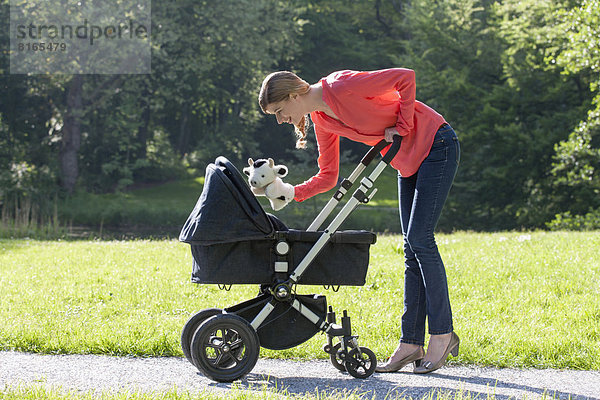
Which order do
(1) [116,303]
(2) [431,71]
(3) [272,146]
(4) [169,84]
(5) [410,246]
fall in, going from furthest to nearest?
1. (3) [272,146]
2. (4) [169,84]
3. (2) [431,71]
4. (1) [116,303]
5. (5) [410,246]

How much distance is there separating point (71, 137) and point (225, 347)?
79.1ft

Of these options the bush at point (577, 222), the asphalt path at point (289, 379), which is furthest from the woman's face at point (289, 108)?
the bush at point (577, 222)

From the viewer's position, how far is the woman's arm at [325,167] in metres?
4.33

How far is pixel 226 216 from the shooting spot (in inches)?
153

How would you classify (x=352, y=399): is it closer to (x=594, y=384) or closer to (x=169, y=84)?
(x=594, y=384)

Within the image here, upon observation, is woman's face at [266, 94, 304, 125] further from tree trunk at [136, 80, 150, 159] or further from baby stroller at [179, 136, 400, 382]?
tree trunk at [136, 80, 150, 159]

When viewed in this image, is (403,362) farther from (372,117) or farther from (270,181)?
(372,117)

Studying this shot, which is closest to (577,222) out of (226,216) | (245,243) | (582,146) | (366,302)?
(582,146)

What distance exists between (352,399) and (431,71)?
832 inches

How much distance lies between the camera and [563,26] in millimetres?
18312

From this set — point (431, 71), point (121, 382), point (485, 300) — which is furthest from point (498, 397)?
point (431, 71)

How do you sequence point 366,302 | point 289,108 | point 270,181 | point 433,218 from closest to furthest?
point 289,108 < point 270,181 < point 433,218 < point 366,302

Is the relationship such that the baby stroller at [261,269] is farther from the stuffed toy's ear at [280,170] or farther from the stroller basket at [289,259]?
the stuffed toy's ear at [280,170]

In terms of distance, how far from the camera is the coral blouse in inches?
157
